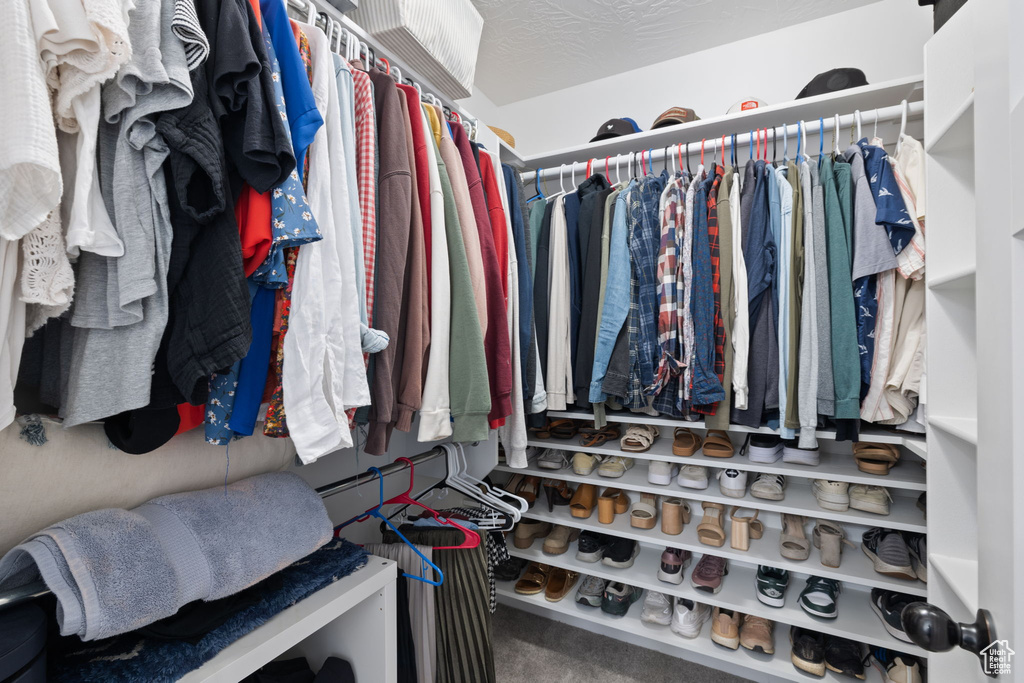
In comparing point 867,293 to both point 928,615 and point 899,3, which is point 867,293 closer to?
point 928,615

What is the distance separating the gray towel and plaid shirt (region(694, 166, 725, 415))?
1140 millimetres

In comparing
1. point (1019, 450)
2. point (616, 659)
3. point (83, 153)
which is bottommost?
point (616, 659)

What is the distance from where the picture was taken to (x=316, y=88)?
30.4 inches

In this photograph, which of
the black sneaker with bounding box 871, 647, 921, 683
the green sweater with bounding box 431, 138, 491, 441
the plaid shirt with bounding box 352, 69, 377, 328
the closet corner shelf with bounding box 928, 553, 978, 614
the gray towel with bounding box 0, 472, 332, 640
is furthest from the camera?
the black sneaker with bounding box 871, 647, 921, 683

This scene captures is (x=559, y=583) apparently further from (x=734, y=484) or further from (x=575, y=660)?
(x=734, y=484)

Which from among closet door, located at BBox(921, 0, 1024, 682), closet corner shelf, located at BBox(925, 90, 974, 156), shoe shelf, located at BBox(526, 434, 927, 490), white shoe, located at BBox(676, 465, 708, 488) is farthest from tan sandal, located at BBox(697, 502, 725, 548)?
closet corner shelf, located at BBox(925, 90, 974, 156)

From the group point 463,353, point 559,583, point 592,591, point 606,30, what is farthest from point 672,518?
point 606,30

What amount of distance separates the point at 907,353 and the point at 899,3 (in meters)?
1.41

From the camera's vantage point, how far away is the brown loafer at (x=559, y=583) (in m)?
1.75

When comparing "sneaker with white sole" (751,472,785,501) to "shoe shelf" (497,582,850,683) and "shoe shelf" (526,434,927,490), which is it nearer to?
"shoe shelf" (526,434,927,490)

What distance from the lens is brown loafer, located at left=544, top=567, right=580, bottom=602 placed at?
5.74 feet

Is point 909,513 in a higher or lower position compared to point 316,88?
lower

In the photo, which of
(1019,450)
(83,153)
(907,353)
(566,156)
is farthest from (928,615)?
(566,156)
